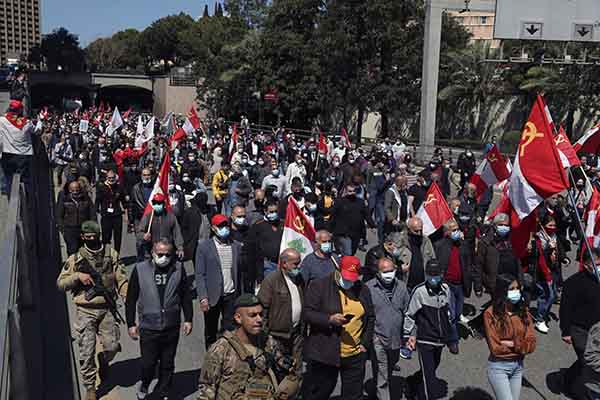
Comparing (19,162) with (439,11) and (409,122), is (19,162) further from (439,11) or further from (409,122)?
(409,122)

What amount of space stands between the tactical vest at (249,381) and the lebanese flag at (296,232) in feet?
13.1

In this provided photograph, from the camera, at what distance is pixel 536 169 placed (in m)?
7.92

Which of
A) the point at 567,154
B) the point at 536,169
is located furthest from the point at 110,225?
the point at 567,154

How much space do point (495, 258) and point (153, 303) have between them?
409 cm

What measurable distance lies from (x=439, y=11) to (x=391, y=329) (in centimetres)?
2319

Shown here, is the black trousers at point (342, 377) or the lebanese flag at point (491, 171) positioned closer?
the black trousers at point (342, 377)

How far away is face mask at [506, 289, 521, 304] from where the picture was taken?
608cm

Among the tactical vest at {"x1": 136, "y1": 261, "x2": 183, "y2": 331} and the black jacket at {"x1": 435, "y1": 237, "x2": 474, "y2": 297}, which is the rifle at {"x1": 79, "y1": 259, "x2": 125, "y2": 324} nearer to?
the tactical vest at {"x1": 136, "y1": 261, "x2": 183, "y2": 331}

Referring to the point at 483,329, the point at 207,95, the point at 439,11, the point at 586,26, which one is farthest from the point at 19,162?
the point at 207,95

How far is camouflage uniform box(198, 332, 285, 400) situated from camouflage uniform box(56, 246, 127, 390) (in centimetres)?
271

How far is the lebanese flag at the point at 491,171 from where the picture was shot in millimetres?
12875

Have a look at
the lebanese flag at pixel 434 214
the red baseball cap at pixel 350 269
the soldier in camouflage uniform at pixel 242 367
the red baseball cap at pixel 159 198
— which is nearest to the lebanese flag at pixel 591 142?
the lebanese flag at pixel 434 214

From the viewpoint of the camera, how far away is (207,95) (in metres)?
58.0

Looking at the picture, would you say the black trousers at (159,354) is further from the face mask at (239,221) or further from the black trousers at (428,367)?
the black trousers at (428,367)
